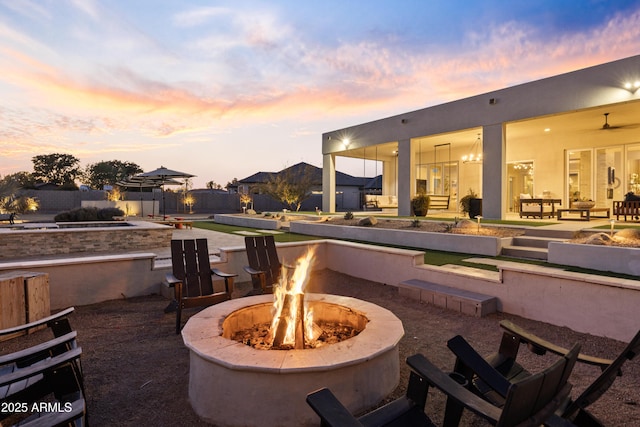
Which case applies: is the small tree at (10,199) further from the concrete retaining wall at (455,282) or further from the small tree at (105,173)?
the small tree at (105,173)

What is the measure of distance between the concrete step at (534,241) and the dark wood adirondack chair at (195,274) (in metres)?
6.27

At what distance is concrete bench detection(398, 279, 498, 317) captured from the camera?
450 cm

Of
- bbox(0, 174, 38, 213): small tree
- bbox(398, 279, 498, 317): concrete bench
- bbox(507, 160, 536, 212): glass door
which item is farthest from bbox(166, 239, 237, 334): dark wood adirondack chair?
bbox(0, 174, 38, 213): small tree

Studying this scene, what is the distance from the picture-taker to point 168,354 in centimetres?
344

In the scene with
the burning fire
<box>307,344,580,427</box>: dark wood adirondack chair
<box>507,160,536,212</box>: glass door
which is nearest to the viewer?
<box>307,344,580,427</box>: dark wood adirondack chair

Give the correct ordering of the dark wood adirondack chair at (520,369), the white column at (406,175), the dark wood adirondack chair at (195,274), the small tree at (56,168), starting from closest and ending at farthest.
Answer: the dark wood adirondack chair at (520,369) → the dark wood adirondack chair at (195,274) → the white column at (406,175) → the small tree at (56,168)

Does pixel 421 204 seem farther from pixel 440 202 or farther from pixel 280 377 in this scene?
pixel 280 377

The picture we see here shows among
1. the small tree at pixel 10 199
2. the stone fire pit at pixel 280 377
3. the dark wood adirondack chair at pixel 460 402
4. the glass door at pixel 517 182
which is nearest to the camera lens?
the dark wood adirondack chair at pixel 460 402

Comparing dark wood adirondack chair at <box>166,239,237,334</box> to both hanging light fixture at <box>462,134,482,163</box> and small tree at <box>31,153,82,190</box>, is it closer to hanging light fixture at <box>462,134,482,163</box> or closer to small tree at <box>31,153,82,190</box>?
hanging light fixture at <box>462,134,482,163</box>

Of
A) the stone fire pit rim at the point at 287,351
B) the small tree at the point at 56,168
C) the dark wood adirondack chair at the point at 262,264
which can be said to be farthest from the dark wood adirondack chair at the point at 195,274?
the small tree at the point at 56,168

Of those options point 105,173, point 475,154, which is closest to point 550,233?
point 475,154

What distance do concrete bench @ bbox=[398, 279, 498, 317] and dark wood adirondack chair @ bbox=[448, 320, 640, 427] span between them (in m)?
2.10

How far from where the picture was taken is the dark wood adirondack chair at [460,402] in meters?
1.29

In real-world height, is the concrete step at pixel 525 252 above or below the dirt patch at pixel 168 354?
above
